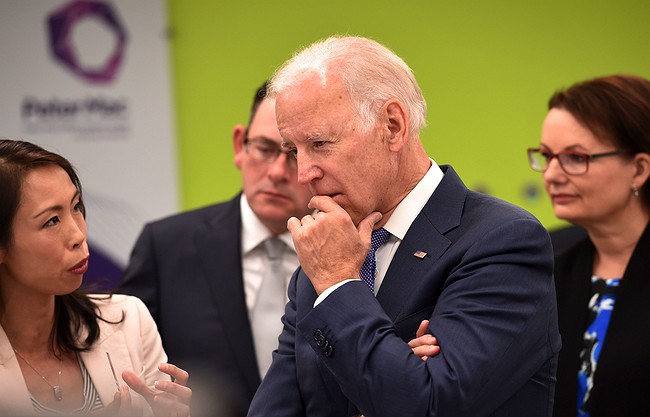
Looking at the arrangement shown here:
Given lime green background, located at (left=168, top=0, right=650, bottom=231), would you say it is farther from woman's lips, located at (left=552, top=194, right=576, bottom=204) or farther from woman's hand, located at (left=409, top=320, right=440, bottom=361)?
woman's hand, located at (left=409, top=320, right=440, bottom=361)

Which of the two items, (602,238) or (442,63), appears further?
(442,63)

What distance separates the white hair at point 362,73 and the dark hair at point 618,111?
1305 mm

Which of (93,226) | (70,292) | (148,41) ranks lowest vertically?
(93,226)

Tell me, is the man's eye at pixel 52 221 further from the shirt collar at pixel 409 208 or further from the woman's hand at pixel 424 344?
the woman's hand at pixel 424 344

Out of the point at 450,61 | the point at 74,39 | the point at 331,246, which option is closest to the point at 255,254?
the point at 331,246

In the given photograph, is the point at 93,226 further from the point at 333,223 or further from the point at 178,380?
the point at 333,223

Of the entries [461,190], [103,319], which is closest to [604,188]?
[461,190]

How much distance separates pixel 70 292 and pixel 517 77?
3961mm

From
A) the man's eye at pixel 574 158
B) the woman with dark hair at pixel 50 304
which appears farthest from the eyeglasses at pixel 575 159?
the woman with dark hair at pixel 50 304

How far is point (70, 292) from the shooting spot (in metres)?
2.70

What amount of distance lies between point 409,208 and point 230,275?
→ 48.6 inches

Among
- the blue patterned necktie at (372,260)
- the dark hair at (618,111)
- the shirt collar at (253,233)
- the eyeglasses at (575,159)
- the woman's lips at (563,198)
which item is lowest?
the shirt collar at (253,233)

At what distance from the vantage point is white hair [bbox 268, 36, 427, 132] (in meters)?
2.24

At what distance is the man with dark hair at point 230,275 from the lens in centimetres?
330
